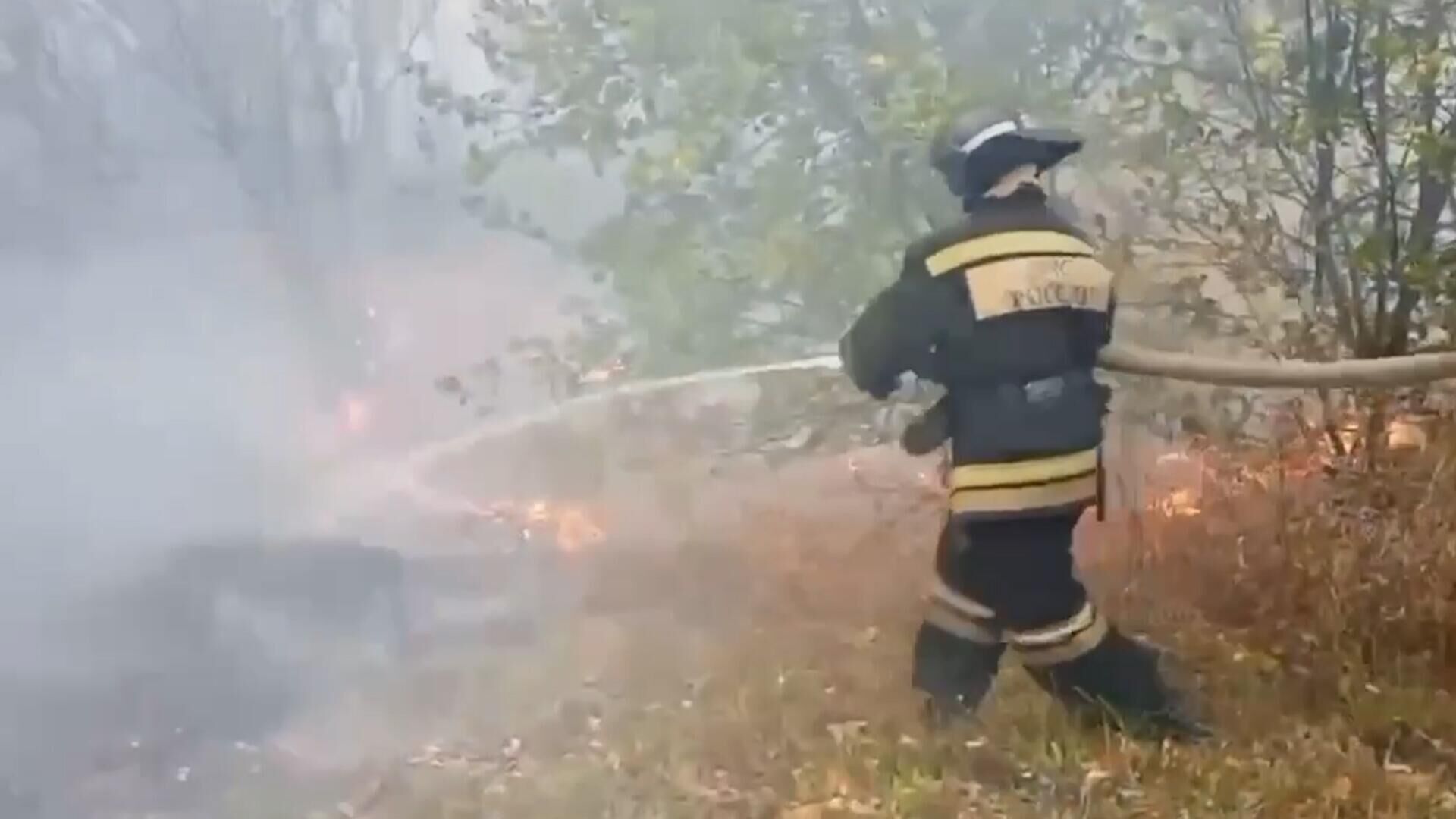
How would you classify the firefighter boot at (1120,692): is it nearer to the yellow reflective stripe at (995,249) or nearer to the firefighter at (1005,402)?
the firefighter at (1005,402)

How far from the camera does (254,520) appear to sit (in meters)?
0.92

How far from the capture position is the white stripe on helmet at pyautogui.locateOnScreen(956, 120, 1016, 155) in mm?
970

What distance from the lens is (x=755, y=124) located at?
3.38 ft

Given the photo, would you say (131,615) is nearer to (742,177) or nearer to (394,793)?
(394,793)

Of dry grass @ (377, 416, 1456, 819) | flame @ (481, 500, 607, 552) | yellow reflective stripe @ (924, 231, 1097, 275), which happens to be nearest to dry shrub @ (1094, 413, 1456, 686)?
dry grass @ (377, 416, 1456, 819)

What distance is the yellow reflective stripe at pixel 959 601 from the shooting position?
3.25 ft

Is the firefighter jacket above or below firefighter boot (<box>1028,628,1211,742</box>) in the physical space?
above

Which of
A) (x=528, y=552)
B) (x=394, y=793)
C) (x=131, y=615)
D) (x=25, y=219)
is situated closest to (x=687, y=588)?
(x=528, y=552)

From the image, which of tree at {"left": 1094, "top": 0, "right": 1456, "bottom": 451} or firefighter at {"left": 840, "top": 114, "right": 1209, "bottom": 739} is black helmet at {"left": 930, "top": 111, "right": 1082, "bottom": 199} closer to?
firefighter at {"left": 840, "top": 114, "right": 1209, "bottom": 739}

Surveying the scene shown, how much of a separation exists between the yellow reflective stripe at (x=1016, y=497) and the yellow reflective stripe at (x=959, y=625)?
6 centimetres

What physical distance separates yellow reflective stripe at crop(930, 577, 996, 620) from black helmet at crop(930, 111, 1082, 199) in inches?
9.6

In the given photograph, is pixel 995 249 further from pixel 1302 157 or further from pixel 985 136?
pixel 1302 157

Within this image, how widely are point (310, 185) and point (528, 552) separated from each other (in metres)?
0.25

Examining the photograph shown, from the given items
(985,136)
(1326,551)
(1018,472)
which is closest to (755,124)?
(985,136)
